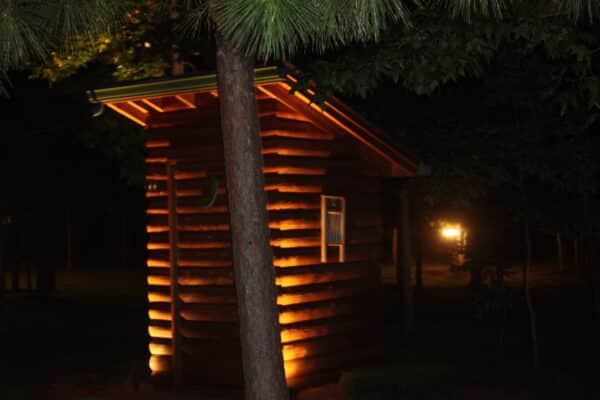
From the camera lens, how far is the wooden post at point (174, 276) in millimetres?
13641

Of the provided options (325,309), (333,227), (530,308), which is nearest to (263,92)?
(333,227)

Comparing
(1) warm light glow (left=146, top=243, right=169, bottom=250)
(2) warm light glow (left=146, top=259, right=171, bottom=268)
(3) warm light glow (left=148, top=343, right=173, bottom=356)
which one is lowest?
(3) warm light glow (left=148, top=343, right=173, bottom=356)

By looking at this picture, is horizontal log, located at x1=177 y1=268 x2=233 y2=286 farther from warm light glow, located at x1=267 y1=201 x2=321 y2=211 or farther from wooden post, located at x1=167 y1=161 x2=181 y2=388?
warm light glow, located at x1=267 y1=201 x2=321 y2=211

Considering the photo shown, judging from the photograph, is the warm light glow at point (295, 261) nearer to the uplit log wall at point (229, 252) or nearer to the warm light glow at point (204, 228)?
the uplit log wall at point (229, 252)

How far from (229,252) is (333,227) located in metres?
1.80

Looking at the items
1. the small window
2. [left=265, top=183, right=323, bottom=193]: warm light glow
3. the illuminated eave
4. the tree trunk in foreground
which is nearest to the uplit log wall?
[left=265, top=183, right=323, bottom=193]: warm light glow

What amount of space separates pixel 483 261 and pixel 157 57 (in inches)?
319

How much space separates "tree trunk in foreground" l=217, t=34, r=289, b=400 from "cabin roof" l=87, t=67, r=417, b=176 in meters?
2.96

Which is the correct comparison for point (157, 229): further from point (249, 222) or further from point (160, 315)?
point (249, 222)

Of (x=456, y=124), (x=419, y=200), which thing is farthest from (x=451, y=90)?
(x=419, y=200)

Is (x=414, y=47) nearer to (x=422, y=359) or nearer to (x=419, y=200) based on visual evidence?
(x=422, y=359)

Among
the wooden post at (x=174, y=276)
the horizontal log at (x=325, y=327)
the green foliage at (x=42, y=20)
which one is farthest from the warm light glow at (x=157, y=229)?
the green foliage at (x=42, y=20)

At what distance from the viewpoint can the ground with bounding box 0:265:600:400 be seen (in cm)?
1323

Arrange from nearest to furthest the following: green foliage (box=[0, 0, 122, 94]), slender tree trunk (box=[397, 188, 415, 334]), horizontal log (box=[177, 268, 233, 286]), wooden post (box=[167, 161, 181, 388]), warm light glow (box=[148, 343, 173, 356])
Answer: green foliage (box=[0, 0, 122, 94]) < horizontal log (box=[177, 268, 233, 286]) < wooden post (box=[167, 161, 181, 388]) < warm light glow (box=[148, 343, 173, 356]) < slender tree trunk (box=[397, 188, 415, 334])
